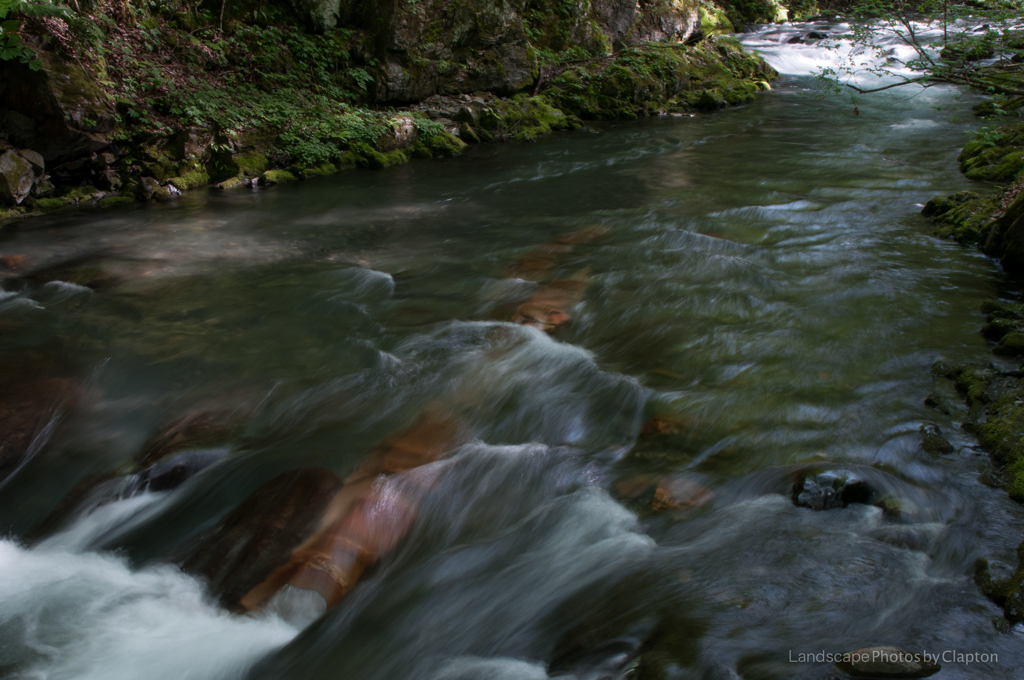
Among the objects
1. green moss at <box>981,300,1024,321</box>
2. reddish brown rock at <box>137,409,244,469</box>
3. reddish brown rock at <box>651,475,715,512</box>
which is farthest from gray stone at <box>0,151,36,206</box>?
green moss at <box>981,300,1024,321</box>

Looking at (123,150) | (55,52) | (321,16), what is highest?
(321,16)

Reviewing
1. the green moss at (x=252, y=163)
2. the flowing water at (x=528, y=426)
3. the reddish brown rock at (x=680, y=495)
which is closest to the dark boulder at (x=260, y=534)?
the flowing water at (x=528, y=426)

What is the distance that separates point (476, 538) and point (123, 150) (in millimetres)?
9114

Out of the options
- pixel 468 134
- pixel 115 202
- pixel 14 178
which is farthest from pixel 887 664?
pixel 468 134

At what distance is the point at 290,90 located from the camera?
40.1ft

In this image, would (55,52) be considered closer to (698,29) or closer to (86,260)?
(86,260)

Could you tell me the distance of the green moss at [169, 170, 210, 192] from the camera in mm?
10148

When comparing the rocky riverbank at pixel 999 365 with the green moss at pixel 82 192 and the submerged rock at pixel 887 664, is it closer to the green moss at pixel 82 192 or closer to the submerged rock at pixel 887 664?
the submerged rock at pixel 887 664

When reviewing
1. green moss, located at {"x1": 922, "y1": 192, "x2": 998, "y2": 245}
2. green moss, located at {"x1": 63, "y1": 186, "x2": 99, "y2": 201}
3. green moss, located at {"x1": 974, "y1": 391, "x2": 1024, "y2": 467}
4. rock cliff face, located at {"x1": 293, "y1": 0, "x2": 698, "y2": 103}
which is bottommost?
green moss, located at {"x1": 974, "y1": 391, "x2": 1024, "y2": 467}

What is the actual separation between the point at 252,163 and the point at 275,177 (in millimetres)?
454

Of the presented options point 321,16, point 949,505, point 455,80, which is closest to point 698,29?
point 455,80

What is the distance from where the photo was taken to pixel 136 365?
5262 mm

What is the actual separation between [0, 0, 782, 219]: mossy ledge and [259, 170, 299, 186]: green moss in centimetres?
5

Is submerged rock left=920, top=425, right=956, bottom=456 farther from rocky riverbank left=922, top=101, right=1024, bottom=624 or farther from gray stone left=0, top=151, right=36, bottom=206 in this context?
gray stone left=0, top=151, right=36, bottom=206
